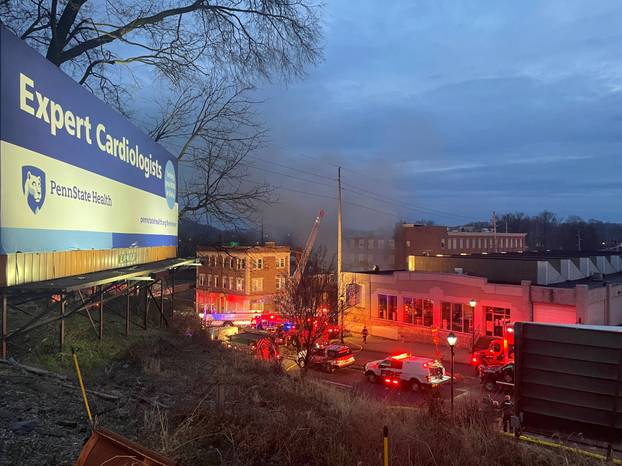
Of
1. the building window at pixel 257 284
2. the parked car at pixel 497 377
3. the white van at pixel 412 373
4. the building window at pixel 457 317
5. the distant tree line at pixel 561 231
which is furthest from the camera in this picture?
the distant tree line at pixel 561 231

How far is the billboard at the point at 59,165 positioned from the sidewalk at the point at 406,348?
2298 cm

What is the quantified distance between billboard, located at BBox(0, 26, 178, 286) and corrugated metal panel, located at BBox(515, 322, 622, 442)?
7367 mm

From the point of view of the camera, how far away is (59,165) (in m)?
6.51

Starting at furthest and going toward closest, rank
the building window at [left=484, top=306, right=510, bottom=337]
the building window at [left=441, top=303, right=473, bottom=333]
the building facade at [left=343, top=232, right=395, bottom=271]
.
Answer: the building facade at [left=343, top=232, right=395, bottom=271], the building window at [left=441, top=303, right=473, bottom=333], the building window at [left=484, top=306, right=510, bottom=337]

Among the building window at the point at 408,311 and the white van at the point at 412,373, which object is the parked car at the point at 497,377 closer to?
the white van at the point at 412,373

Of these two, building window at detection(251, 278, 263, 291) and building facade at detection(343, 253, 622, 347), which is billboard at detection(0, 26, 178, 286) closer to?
building facade at detection(343, 253, 622, 347)

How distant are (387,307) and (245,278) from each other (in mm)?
22400

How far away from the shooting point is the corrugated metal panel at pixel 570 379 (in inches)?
310

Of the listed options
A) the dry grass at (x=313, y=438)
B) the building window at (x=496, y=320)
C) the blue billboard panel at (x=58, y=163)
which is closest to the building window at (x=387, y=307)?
the building window at (x=496, y=320)

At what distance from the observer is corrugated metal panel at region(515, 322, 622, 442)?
787cm

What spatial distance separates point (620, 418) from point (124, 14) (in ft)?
40.2

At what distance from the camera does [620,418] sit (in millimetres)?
7695

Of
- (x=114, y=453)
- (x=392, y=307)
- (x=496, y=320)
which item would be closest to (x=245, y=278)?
(x=392, y=307)

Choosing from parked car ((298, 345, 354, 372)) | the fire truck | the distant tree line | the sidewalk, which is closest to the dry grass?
parked car ((298, 345, 354, 372))
